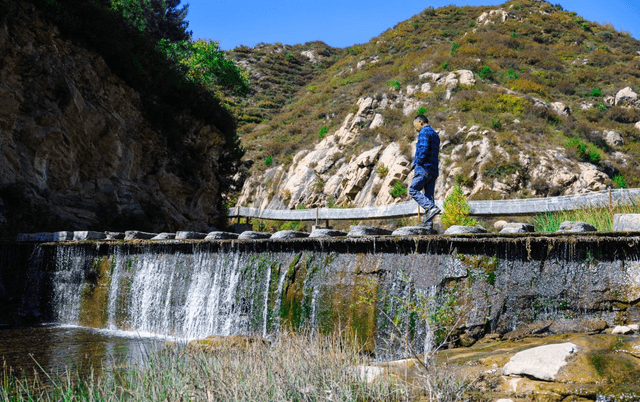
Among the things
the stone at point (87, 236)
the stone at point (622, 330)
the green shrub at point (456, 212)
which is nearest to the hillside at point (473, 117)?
the green shrub at point (456, 212)

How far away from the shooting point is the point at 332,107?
40.4m

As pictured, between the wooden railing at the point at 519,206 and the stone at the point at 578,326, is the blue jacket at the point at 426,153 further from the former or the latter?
Answer: the stone at the point at 578,326

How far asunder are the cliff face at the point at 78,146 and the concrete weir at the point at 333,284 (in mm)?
2669

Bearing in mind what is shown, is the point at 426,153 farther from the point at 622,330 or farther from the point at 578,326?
the point at 622,330

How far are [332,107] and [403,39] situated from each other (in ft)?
44.2

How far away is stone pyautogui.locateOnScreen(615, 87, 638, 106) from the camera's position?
28703 mm

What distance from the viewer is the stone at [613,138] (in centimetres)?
2505

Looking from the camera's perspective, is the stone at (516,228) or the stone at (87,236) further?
the stone at (87,236)

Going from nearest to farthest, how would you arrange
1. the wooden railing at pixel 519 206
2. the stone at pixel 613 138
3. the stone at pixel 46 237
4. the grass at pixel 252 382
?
the grass at pixel 252 382 → the wooden railing at pixel 519 206 → the stone at pixel 46 237 → the stone at pixel 613 138

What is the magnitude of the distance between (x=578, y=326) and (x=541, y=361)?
180 cm

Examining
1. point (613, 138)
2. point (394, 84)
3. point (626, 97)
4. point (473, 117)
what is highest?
point (394, 84)

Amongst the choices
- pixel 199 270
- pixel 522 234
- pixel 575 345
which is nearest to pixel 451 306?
pixel 522 234

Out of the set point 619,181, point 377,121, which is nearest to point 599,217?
point 619,181

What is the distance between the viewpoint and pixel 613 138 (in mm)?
25250
